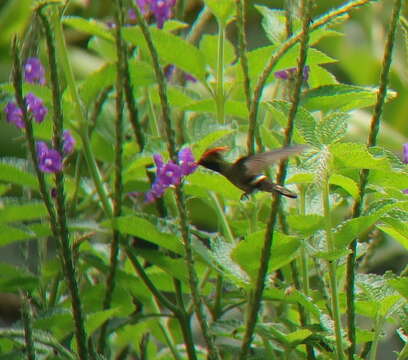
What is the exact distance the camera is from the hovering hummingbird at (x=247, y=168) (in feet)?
2.58

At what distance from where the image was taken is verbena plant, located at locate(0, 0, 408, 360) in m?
0.78

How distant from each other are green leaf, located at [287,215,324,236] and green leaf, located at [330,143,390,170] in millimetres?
59

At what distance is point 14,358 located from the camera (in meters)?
0.86

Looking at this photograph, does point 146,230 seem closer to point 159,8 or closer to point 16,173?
point 16,173

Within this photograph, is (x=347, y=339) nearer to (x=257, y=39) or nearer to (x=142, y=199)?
(x=142, y=199)

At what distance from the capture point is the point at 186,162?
814 mm

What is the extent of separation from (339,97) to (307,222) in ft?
0.53

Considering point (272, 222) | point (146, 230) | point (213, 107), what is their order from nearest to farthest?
point (272, 222), point (146, 230), point (213, 107)

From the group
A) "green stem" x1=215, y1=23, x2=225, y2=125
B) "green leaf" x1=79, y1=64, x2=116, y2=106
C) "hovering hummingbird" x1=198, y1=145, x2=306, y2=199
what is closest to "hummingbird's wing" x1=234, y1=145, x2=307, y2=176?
"hovering hummingbird" x1=198, y1=145, x2=306, y2=199

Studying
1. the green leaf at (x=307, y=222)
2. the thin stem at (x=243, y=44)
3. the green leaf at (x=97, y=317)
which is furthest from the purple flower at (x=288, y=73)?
the green leaf at (x=97, y=317)

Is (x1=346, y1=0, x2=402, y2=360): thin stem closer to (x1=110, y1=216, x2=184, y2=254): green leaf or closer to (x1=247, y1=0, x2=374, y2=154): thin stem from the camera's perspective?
(x1=247, y1=0, x2=374, y2=154): thin stem

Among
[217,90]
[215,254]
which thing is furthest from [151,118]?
[215,254]

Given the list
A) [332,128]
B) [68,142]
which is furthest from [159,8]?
[332,128]

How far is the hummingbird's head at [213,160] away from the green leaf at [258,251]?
0.27ft
